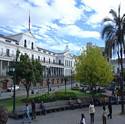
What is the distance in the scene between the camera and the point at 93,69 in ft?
139

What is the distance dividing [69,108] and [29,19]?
69652 mm

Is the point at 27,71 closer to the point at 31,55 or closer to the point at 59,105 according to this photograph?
the point at 59,105

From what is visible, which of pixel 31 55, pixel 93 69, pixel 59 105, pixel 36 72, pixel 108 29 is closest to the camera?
pixel 108 29

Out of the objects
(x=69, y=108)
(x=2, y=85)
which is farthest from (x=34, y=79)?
Answer: (x=2, y=85)

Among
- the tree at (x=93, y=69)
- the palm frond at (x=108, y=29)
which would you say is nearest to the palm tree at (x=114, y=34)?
the palm frond at (x=108, y=29)

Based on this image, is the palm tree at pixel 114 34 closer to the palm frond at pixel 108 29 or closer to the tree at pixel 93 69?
the palm frond at pixel 108 29

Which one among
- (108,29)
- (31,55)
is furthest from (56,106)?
(31,55)

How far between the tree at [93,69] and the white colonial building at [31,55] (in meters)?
15.1

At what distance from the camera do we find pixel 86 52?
45469 mm

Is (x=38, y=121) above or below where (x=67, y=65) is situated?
below

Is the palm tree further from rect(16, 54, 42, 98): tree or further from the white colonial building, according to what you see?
the white colonial building

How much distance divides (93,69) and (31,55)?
50.8 m

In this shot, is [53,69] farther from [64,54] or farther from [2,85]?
[2,85]

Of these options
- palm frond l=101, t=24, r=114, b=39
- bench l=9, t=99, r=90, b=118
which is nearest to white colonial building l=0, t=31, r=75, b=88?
bench l=9, t=99, r=90, b=118
